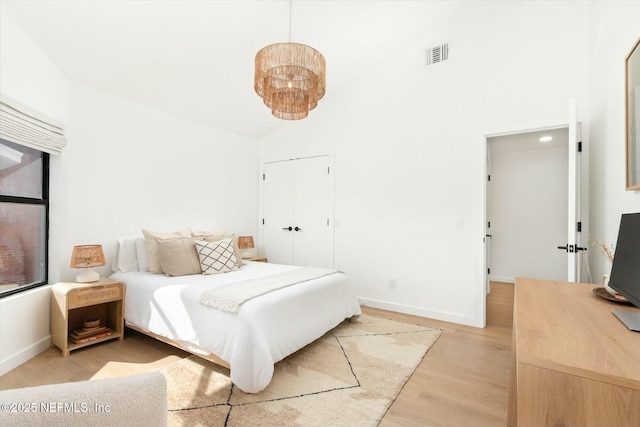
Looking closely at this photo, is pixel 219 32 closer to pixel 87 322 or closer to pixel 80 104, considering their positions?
pixel 80 104

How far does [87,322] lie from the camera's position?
2.71m

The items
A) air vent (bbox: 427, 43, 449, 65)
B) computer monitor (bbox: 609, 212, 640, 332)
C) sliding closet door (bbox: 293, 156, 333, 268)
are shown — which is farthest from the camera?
sliding closet door (bbox: 293, 156, 333, 268)

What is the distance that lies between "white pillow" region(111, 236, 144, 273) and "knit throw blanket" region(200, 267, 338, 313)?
4.47ft

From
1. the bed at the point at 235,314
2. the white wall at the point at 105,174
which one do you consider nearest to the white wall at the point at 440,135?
the bed at the point at 235,314

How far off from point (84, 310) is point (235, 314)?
5.91ft

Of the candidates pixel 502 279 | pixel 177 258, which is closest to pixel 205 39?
pixel 177 258

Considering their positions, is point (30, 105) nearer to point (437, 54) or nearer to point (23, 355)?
point (23, 355)

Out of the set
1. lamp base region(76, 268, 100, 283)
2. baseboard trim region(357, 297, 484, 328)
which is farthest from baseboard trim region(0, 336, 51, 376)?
baseboard trim region(357, 297, 484, 328)

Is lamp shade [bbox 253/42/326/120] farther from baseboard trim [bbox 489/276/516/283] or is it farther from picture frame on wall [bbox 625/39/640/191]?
baseboard trim [bbox 489/276/516/283]

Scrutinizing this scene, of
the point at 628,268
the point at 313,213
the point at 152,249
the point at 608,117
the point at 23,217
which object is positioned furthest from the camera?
A: the point at 313,213

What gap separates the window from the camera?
2365mm

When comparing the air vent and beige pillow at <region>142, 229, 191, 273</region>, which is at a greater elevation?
the air vent

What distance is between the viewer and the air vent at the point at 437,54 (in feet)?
11.4

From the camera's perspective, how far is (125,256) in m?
3.09
